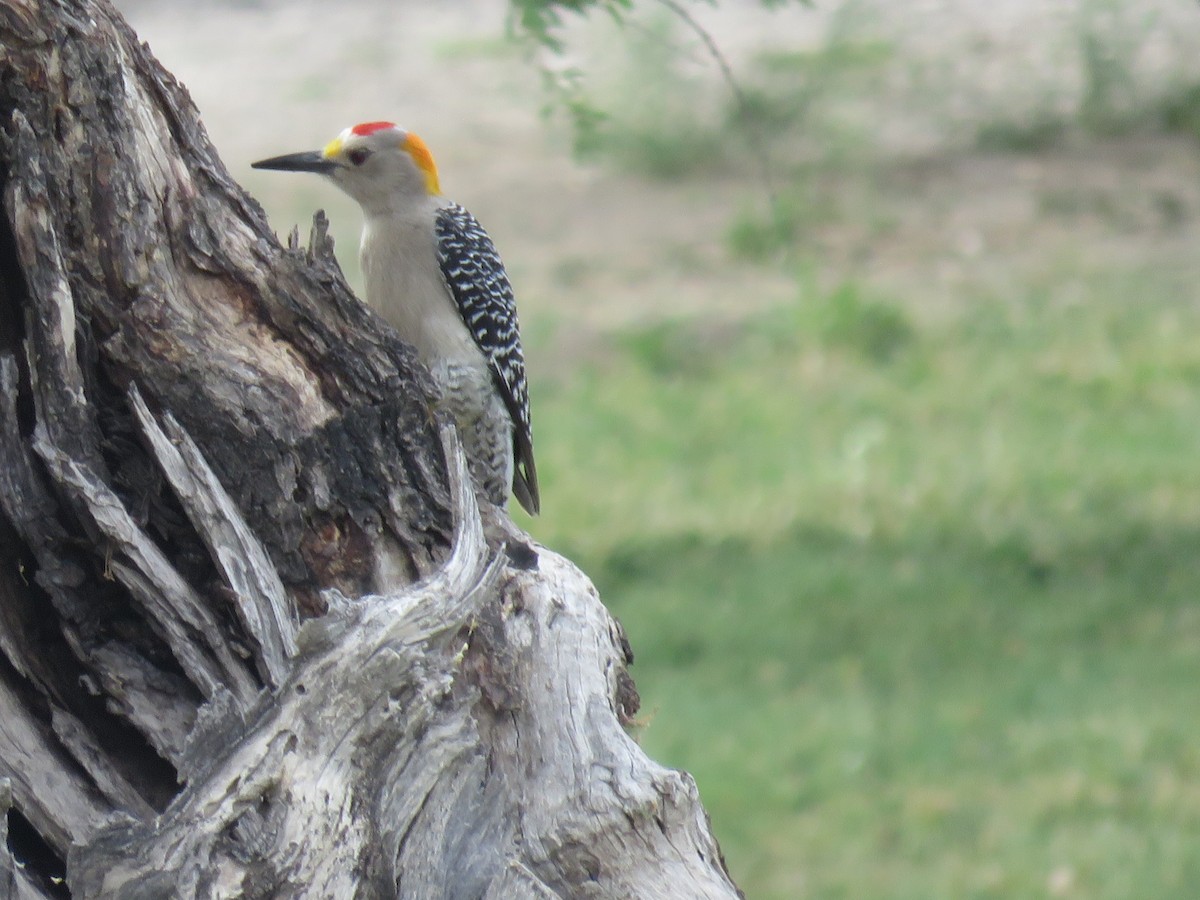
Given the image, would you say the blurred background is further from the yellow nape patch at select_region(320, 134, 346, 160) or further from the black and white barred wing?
the yellow nape patch at select_region(320, 134, 346, 160)

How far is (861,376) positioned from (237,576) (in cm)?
758

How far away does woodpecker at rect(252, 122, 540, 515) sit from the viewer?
530 cm

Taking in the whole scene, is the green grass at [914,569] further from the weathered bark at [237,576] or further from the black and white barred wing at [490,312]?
the black and white barred wing at [490,312]

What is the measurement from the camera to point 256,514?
9.70 ft

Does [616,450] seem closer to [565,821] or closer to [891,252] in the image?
[891,252]

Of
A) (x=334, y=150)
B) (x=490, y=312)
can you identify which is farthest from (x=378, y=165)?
(x=490, y=312)

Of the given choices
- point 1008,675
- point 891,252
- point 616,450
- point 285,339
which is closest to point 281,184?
point 891,252

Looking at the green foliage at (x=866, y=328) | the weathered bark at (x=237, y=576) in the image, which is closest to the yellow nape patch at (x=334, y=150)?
the weathered bark at (x=237, y=576)

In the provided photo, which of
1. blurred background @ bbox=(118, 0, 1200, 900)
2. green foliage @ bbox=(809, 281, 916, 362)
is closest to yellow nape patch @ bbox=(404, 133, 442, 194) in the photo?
blurred background @ bbox=(118, 0, 1200, 900)

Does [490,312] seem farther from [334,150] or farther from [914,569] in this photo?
[914,569]

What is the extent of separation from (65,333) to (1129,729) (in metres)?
4.64

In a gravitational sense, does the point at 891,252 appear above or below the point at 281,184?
below

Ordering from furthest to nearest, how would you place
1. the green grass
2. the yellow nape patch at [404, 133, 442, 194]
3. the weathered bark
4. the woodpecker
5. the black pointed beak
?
the green grass, the yellow nape patch at [404, 133, 442, 194], the woodpecker, the black pointed beak, the weathered bark

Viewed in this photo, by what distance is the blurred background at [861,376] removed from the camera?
6.12 metres
